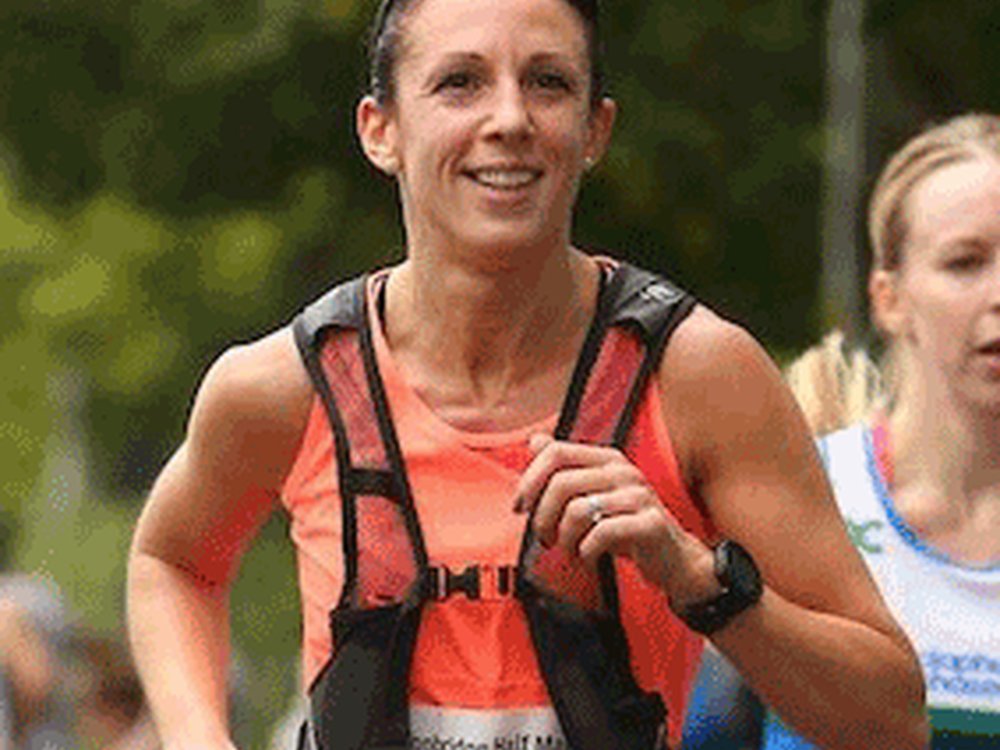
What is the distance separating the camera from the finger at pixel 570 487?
186 inches

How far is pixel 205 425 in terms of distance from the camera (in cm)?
548

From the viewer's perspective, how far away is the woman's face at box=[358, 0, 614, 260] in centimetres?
514

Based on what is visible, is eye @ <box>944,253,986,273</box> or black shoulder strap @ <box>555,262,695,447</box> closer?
black shoulder strap @ <box>555,262,695,447</box>

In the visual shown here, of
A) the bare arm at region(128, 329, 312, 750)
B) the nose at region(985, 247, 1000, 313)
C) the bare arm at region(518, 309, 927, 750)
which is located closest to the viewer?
the bare arm at region(518, 309, 927, 750)

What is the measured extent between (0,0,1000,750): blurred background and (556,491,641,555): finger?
42.4 ft

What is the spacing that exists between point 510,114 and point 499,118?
0.07 ft

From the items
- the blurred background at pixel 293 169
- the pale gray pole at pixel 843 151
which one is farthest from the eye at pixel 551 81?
the pale gray pole at pixel 843 151

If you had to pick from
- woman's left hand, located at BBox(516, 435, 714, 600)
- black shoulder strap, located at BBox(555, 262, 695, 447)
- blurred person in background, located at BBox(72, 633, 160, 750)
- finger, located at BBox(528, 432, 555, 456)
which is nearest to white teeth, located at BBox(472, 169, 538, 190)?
black shoulder strap, located at BBox(555, 262, 695, 447)

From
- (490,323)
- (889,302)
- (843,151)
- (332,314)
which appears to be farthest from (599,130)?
(843,151)

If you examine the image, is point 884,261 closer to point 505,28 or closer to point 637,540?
point 505,28

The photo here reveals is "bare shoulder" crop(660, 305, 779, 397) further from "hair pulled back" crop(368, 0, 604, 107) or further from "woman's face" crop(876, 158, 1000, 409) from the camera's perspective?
"woman's face" crop(876, 158, 1000, 409)

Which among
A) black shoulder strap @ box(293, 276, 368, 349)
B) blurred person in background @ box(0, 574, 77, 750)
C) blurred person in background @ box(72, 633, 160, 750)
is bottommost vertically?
blurred person in background @ box(72, 633, 160, 750)

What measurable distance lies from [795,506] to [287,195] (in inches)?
523

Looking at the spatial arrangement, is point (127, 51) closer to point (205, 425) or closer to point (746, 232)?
point (746, 232)
